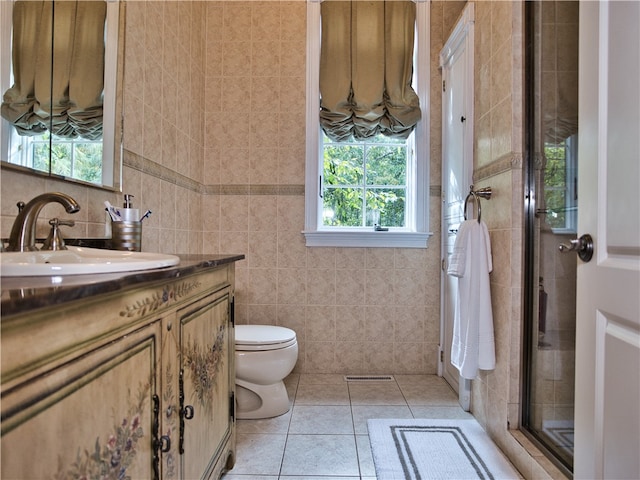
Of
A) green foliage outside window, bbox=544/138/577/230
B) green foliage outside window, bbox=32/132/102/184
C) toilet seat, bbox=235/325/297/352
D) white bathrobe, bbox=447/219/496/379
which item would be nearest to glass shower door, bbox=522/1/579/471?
green foliage outside window, bbox=544/138/577/230

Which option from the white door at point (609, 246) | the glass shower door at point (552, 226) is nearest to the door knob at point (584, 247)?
the white door at point (609, 246)

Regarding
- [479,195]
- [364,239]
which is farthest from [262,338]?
[479,195]

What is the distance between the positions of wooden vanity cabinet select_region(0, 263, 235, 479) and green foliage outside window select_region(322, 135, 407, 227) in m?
1.54

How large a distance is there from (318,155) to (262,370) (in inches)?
56.4

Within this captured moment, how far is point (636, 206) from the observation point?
851 mm

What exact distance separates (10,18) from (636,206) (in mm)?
1687

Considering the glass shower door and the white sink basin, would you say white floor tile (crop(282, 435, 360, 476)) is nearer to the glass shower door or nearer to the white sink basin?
the glass shower door

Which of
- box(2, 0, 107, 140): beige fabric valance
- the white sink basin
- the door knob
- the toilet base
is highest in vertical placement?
box(2, 0, 107, 140): beige fabric valance

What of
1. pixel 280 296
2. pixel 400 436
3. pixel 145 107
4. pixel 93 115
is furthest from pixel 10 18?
pixel 400 436

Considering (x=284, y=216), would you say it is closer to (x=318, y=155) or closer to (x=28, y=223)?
(x=318, y=155)

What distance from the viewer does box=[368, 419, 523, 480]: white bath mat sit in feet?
4.72

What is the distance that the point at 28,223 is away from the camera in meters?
0.95

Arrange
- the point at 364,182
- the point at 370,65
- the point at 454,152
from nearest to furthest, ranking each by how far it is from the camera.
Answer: the point at 454,152, the point at 370,65, the point at 364,182

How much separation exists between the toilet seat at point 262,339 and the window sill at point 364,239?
0.70m
